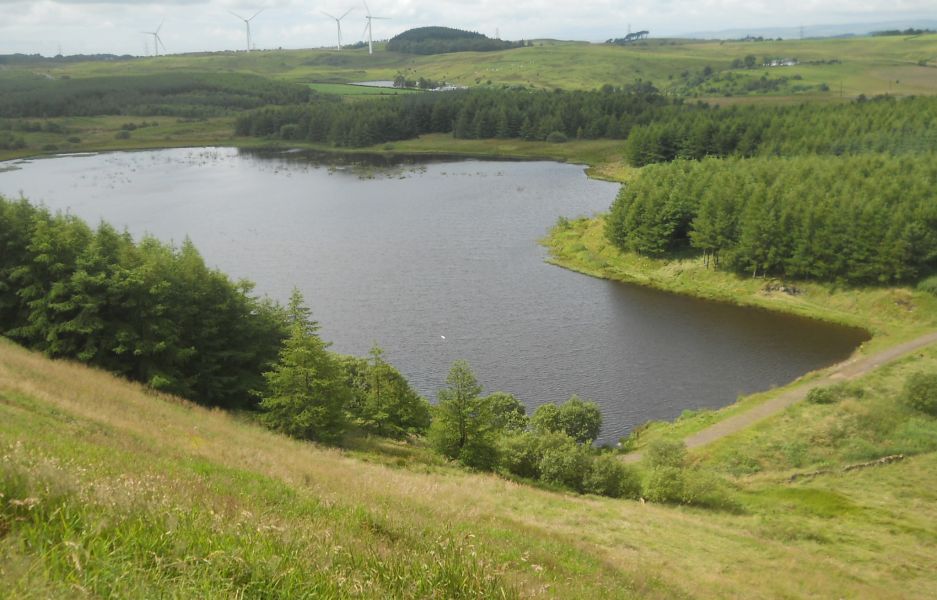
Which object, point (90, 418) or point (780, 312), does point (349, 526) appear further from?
point (780, 312)

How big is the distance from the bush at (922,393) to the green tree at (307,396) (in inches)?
1189

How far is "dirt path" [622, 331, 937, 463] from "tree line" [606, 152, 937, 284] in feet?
31.8

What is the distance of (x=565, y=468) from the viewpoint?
29.6 meters

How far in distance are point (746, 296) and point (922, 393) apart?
2377 centimetres

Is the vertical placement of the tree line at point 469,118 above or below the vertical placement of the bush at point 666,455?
above

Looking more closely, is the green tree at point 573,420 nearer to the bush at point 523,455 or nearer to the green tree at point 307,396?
the bush at point 523,455

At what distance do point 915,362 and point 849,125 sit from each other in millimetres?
61328

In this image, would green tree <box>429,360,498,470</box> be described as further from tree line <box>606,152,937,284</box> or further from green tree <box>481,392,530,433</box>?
tree line <box>606,152,937,284</box>

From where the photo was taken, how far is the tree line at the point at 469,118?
502ft

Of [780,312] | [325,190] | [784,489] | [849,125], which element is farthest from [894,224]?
[325,190]

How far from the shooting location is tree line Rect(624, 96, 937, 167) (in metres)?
88.8

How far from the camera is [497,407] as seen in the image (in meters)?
39.6

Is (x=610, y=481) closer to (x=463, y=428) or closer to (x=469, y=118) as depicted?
(x=463, y=428)

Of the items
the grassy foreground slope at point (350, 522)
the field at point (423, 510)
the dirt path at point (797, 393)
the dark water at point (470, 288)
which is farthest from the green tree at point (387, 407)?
the dirt path at point (797, 393)
